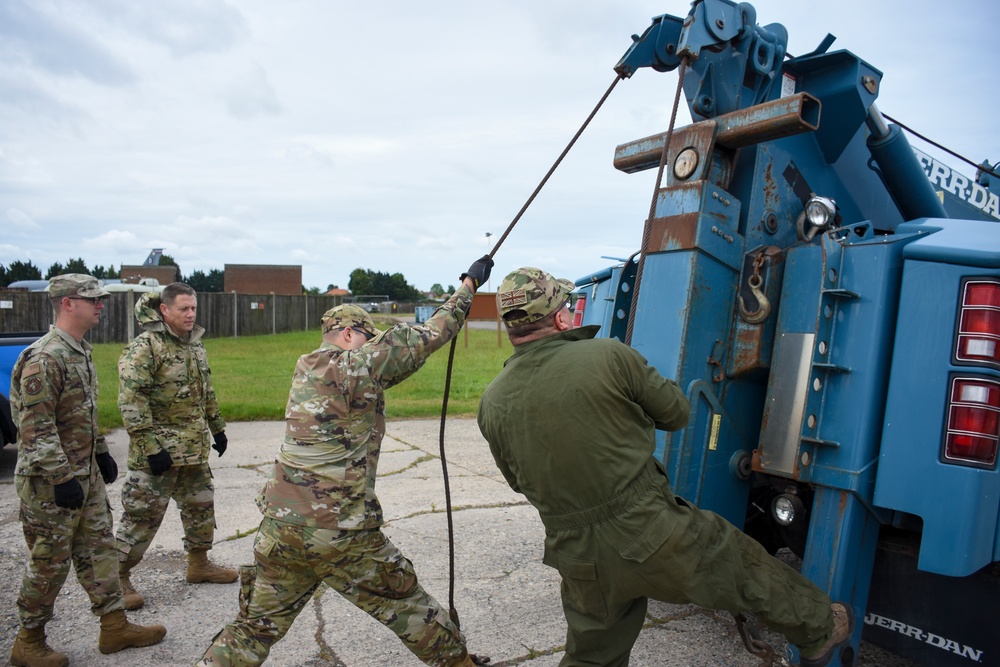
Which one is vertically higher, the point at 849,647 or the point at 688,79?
the point at 688,79

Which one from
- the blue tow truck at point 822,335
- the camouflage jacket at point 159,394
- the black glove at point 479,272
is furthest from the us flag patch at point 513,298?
the camouflage jacket at point 159,394

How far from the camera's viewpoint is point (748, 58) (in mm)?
3412

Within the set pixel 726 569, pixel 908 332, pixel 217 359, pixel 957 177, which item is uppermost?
pixel 957 177

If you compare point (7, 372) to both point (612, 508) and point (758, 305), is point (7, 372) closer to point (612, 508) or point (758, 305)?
point (612, 508)

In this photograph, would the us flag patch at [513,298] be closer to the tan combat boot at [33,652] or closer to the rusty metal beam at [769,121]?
the rusty metal beam at [769,121]

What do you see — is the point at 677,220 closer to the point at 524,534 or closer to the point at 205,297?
the point at 524,534

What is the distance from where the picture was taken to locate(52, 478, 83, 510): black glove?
322 cm

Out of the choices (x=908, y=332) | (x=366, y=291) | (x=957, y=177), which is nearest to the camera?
(x=908, y=332)

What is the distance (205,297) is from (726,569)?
23999 mm

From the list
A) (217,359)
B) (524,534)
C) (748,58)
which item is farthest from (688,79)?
(217,359)

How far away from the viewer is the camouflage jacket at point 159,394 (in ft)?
13.0

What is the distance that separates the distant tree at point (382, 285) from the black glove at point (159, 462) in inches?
3084

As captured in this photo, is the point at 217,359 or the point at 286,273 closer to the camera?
the point at 217,359

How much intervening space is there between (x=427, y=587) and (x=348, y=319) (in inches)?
73.9
